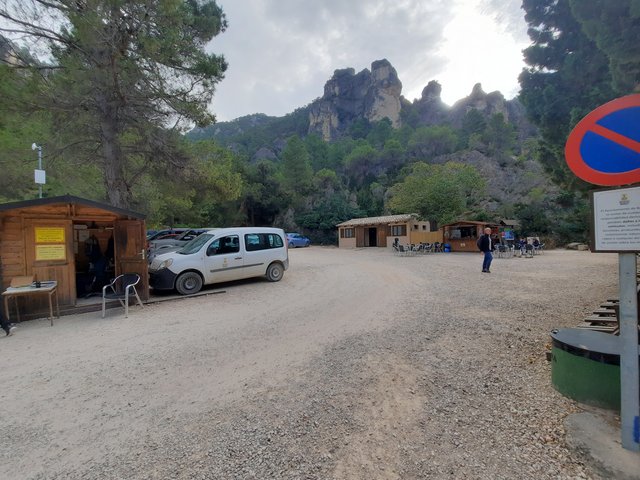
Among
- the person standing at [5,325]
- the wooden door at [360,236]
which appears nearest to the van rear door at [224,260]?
the person standing at [5,325]

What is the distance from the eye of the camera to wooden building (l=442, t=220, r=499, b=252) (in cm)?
2069

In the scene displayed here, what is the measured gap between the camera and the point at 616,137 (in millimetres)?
2049

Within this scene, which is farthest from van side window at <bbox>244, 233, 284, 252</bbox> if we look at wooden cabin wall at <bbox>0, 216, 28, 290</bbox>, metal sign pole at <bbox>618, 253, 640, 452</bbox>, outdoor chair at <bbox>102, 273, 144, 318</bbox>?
metal sign pole at <bbox>618, 253, 640, 452</bbox>

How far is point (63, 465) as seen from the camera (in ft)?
6.67

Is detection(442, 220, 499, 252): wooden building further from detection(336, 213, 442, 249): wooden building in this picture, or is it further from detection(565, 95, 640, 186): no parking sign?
detection(565, 95, 640, 186): no parking sign

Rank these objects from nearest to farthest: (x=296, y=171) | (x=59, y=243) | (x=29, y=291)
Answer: (x=29, y=291) → (x=59, y=243) → (x=296, y=171)

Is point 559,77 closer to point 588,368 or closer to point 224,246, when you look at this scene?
point 588,368

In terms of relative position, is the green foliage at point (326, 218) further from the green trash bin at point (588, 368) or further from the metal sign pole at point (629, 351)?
the metal sign pole at point (629, 351)


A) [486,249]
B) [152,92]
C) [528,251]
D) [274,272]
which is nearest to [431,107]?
[528,251]

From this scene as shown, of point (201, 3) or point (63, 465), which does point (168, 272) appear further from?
point (201, 3)

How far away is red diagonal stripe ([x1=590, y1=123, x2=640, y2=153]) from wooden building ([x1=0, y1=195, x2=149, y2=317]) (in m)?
7.88

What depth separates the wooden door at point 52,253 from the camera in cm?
602

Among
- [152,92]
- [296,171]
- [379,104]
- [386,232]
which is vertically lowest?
[386,232]

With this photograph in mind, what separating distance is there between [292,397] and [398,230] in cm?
2390
